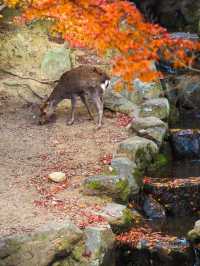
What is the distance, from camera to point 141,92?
51.6 feet

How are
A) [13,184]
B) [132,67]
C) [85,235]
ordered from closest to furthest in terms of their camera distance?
[85,235]
[13,184]
[132,67]

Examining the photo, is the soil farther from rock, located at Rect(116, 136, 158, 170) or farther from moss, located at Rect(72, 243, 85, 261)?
moss, located at Rect(72, 243, 85, 261)

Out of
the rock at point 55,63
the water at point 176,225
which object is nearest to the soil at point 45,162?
the water at point 176,225

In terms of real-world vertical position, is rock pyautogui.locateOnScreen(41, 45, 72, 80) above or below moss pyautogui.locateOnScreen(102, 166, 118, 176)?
above

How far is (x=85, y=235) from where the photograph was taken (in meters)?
8.75

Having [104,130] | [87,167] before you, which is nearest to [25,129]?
[104,130]

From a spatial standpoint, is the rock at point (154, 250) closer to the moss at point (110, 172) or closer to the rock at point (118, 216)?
the rock at point (118, 216)

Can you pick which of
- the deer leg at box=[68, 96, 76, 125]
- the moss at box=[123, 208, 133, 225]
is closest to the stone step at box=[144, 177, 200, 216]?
the moss at box=[123, 208, 133, 225]

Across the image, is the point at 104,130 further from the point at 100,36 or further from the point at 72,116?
the point at 100,36

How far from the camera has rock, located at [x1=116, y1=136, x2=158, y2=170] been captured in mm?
12000

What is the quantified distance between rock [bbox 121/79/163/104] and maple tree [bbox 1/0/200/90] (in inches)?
9.1

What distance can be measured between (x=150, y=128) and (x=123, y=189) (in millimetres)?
3186

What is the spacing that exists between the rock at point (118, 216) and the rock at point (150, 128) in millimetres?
3294

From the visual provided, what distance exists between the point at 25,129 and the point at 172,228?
5678mm
